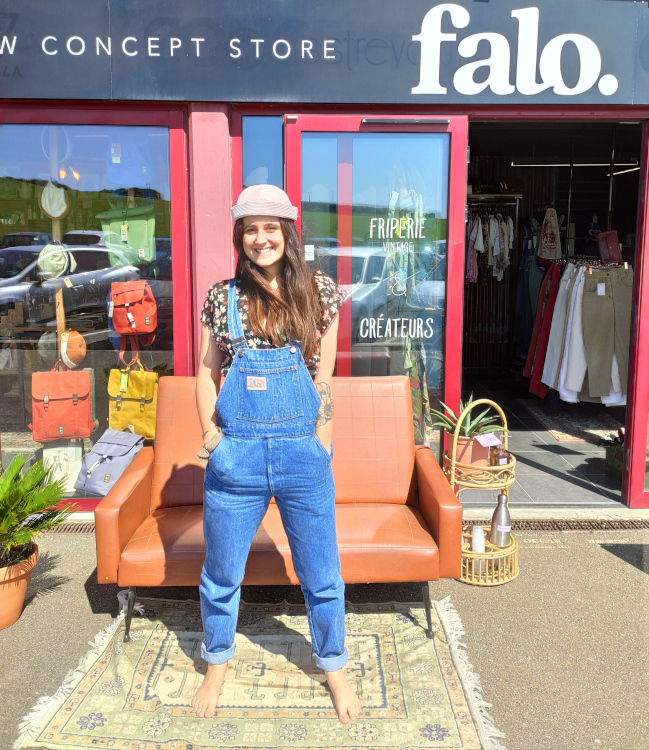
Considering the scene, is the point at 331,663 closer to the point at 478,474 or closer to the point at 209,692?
the point at 209,692

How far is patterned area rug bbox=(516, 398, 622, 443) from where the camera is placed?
20.6 ft

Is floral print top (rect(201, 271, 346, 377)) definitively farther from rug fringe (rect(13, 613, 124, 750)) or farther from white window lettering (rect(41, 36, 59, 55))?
white window lettering (rect(41, 36, 59, 55))

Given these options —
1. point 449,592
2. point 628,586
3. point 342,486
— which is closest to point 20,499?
point 342,486

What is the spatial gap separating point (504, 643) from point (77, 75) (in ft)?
12.0

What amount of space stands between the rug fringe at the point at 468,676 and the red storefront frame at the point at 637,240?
5.09 feet

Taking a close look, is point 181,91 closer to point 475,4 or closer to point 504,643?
point 475,4

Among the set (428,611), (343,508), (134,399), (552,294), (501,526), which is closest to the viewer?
(428,611)

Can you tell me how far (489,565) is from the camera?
369cm

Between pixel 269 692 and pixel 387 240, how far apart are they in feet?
8.96

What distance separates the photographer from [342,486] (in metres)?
3.60

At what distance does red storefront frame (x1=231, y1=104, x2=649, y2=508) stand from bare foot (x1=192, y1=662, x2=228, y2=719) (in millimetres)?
2416

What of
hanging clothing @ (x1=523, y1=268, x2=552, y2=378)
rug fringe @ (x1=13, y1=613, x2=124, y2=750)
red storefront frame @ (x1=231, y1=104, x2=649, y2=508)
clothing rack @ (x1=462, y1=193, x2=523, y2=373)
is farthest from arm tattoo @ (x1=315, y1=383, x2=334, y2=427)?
clothing rack @ (x1=462, y1=193, x2=523, y2=373)

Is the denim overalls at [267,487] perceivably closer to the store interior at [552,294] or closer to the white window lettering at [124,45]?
the white window lettering at [124,45]

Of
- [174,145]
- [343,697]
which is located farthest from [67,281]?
[343,697]
